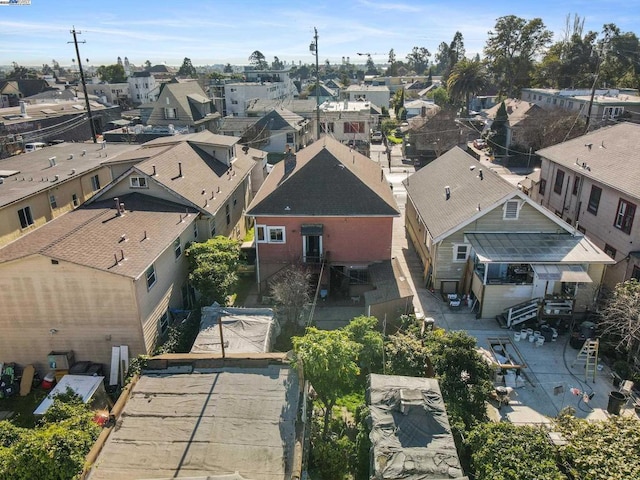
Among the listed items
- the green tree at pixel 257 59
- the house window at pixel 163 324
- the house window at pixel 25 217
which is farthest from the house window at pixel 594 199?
the green tree at pixel 257 59

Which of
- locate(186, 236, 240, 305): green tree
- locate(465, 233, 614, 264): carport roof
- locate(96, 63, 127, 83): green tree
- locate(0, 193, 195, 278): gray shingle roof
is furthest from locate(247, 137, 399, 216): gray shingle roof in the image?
locate(96, 63, 127, 83): green tree

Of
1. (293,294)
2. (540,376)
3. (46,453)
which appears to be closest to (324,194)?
(293,294)

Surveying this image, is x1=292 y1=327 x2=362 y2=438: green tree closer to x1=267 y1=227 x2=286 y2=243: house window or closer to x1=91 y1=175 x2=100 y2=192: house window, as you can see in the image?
x1=267 y1=227 x2=286 y2=243: house window

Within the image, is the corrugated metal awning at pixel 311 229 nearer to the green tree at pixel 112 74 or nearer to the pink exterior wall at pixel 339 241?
the pink exterior wall at pixel 339 241

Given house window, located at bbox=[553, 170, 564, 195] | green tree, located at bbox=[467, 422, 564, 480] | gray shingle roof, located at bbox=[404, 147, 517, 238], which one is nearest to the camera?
green tree, located at bbox=[467, 422, 564, 480]

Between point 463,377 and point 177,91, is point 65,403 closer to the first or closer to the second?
point 463,377

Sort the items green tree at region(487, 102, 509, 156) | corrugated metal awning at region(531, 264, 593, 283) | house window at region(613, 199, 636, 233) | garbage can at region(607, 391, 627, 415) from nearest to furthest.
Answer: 1. garbage can at region(607, 391, 627, 415)
2. corrugated metal awning at region(531, 264, 593, 283)
3. house window at region(613, 199, 636, 233)
4. green tree at region(487, 102, 509, 156)

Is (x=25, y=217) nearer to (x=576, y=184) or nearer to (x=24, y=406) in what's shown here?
(x=24, y=406)
